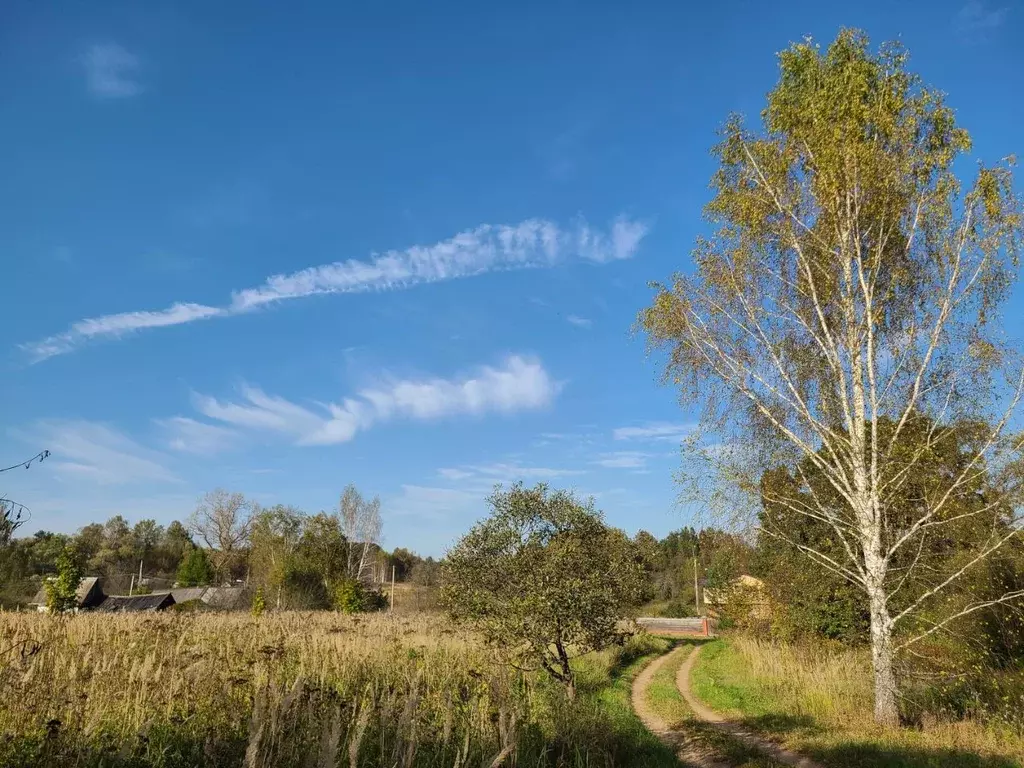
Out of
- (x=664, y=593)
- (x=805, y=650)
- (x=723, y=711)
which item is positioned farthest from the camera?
(x=664, y=593)

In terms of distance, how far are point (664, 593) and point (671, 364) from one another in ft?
217

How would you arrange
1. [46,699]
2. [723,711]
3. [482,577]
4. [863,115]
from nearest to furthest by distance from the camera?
[46,699] < [482,577] < [863,115] < [723,711]

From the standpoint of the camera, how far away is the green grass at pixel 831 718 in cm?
955

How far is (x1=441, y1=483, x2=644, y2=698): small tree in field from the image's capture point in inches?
438

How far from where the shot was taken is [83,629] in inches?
338

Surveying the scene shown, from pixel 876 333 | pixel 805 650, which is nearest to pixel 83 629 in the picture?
pixel 876 333

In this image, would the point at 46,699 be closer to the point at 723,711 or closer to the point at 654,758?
the point at 654,758

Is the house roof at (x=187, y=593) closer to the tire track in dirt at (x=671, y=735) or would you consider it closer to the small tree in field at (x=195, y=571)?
the small tree in field at (x=195, y=571)

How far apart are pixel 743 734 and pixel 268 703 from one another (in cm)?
1059

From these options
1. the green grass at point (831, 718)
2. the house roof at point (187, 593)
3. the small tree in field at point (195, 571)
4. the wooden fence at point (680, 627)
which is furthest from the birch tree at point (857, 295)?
the small tree in field at point (195, 571)

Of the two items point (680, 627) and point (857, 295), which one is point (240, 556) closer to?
point (680, 627)

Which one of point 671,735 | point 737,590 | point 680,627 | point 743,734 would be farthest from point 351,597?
point 743,734

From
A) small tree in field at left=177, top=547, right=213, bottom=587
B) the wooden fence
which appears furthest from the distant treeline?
the wooden fence

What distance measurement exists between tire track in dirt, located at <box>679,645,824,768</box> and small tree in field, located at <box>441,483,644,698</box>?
2.90 m
